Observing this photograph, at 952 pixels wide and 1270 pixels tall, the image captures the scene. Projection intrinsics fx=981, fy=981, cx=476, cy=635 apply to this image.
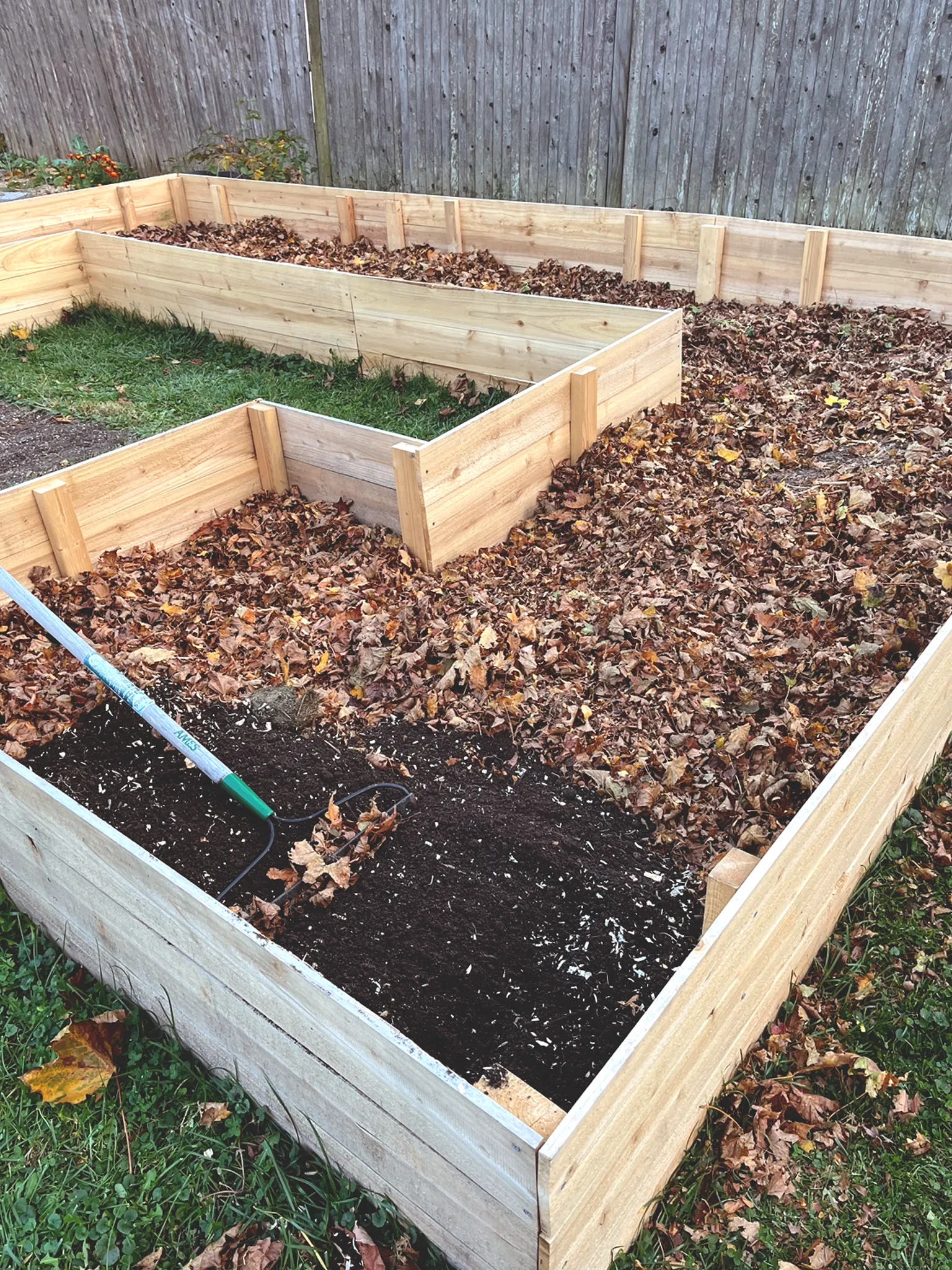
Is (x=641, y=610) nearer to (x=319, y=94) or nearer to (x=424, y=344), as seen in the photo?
(x=424, y=344)

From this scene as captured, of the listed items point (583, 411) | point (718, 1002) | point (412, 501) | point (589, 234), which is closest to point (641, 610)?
point (412, 501)

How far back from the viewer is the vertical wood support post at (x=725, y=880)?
2.46 meters

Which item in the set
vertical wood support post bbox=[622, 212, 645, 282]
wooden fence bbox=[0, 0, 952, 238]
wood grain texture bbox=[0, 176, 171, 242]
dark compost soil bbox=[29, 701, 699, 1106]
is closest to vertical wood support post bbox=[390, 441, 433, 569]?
dark compost soil bbox=[29, 701, 699, 1106]

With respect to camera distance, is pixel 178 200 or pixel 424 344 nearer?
pixel 424 344

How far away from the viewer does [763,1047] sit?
2691 millimetres

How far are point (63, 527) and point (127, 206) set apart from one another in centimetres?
764

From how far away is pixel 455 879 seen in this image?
9.88 ft

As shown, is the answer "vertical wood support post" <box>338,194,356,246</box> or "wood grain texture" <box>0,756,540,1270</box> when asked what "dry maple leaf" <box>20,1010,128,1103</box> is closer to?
"wood grain texture" <box>0,756,540,1270</box>

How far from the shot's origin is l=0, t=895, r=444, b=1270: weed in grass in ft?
7.68

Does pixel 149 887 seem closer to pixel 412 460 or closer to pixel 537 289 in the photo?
pixel 412 460

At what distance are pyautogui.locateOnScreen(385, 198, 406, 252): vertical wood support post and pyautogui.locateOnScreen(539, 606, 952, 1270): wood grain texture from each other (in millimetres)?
7506

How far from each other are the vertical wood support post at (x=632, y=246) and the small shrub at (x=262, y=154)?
5453mm

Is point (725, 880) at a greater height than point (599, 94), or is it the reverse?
point (599, 94)

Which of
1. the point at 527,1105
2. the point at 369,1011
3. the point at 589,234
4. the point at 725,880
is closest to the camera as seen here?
the point at 527,1105
